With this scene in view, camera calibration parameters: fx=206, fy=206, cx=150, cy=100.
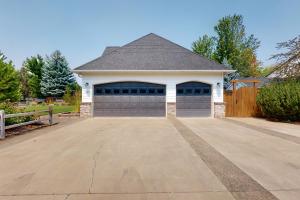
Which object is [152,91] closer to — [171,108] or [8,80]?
[171,108]

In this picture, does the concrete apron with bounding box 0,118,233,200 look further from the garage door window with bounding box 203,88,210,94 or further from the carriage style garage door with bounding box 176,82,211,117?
the garage door window with bounding box 203,88,210,94

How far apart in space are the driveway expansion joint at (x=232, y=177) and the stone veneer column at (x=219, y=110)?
9138 mm

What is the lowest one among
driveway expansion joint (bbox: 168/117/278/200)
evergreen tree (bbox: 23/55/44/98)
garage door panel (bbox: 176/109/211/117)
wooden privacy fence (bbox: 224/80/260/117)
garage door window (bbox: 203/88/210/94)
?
driveway expansion joint (bbox: 168/117/278/200)

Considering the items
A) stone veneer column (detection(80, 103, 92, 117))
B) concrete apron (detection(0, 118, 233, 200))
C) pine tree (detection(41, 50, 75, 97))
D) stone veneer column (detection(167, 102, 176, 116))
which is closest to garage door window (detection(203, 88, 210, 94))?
stone veneer column (detection(167, 102, 176, 116))

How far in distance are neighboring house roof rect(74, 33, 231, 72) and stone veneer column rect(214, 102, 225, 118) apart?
259cm

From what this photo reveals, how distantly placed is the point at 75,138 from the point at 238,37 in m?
36.8

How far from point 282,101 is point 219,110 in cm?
395

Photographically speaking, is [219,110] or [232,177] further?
[219,110]

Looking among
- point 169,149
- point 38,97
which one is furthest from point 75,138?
point 38,97

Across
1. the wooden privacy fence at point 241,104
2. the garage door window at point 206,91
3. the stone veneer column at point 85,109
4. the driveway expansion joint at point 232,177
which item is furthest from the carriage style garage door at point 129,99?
the driveway expansion joint at point 232,177

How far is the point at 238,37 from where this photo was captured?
36.9 metres

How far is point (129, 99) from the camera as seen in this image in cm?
1492

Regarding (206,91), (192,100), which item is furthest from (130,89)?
(206,91)

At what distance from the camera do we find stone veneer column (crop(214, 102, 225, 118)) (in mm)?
14992
